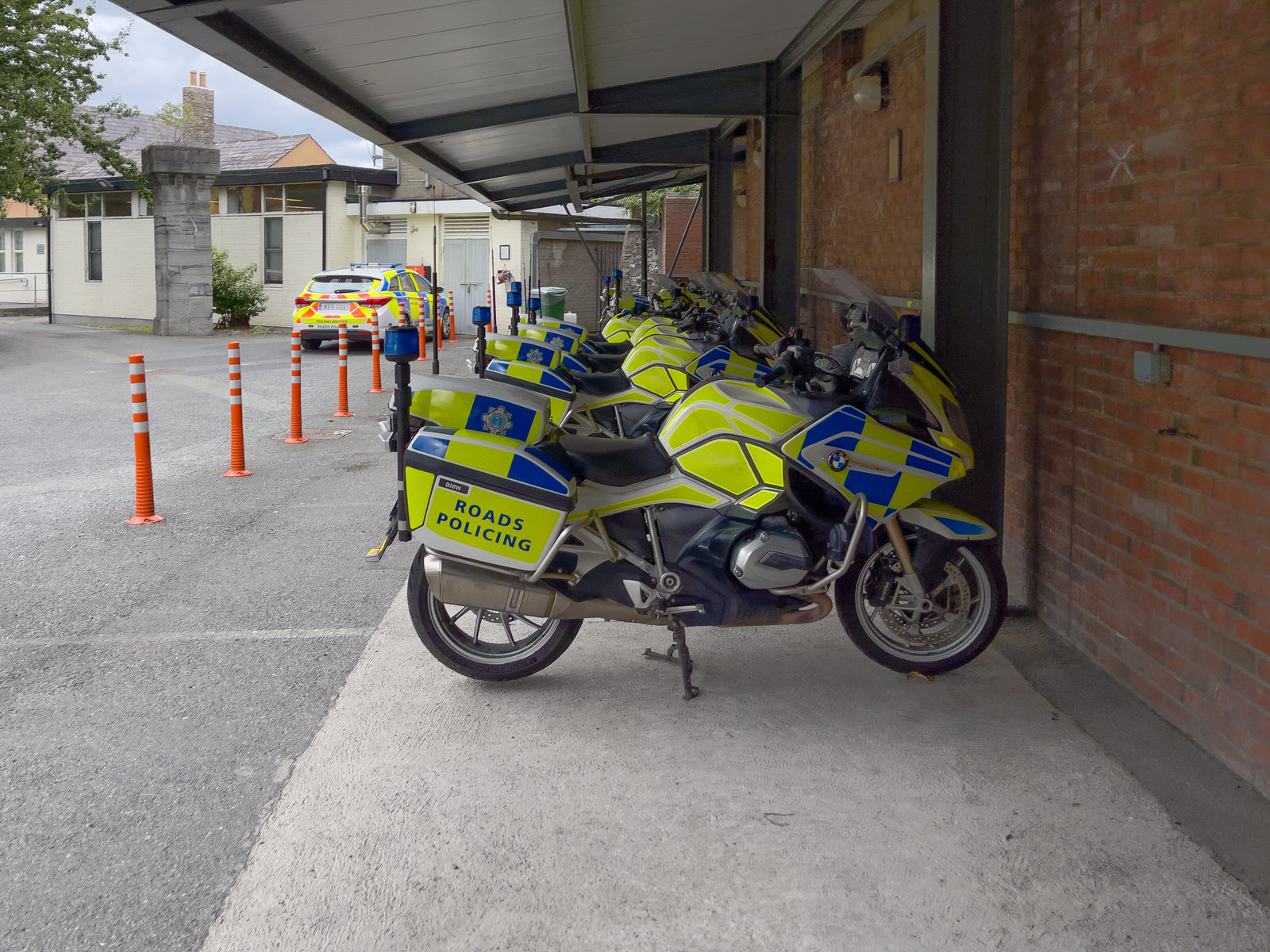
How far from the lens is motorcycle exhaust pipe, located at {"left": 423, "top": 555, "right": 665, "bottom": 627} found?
4.11 meters

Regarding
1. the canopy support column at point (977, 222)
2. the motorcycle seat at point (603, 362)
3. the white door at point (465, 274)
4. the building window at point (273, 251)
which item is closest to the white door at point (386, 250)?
the white door at point (465, 274)

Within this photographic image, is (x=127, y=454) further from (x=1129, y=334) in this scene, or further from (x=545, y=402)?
(x=1129, y=334)

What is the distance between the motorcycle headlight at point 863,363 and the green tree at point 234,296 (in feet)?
95.3

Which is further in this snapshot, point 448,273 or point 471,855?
point 448,273

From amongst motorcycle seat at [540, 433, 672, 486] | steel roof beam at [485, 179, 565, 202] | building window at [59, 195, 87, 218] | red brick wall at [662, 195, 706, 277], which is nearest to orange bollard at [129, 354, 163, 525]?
motorcycle seat at [540, 433, 672, 486]

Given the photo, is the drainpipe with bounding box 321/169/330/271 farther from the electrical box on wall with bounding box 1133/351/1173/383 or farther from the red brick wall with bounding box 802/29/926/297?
the electrical box on wall with bounding box 1133/351/1173/383

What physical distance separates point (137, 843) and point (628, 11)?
6059 millimetres

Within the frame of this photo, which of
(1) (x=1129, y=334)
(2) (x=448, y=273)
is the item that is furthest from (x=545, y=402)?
(2) (x=448, y=273)

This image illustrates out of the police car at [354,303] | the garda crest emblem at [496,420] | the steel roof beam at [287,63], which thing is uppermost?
the steel roof beam at [287,63]

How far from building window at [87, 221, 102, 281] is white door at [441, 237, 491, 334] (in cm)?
1174

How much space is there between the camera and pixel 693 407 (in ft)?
14.1

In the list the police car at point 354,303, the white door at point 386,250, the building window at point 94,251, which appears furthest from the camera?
the building window at point 94,251

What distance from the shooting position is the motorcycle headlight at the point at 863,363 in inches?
176

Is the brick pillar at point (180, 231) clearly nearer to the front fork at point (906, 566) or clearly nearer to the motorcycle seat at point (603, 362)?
the motorcycle seat at point (603, 362)
